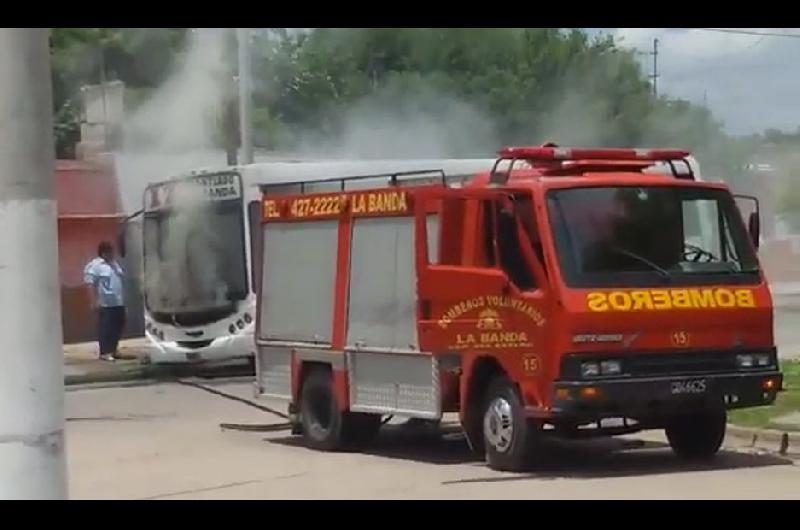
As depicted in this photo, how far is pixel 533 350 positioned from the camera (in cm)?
1101

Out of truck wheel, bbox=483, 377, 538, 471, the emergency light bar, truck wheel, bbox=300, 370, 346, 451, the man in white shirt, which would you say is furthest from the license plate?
the man in white shirt

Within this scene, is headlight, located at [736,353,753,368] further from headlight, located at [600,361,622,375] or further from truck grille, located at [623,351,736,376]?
headlight, located at [600,361,622,375]

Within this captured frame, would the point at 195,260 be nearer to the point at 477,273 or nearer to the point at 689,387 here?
the point at 477,273

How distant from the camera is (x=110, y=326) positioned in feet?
76.9

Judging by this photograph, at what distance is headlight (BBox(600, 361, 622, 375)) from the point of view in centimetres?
1087

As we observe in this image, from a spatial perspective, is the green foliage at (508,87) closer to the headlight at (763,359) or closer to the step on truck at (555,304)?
the step on truck at (555,304)

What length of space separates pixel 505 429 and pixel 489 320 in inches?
31.2

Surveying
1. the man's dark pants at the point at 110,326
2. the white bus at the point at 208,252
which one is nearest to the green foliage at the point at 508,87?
the white bus at the point at 208,252

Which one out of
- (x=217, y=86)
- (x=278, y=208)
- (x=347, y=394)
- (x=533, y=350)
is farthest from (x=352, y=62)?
(x=533, y=350)

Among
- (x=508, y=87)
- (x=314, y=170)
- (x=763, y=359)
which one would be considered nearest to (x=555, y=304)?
(x=763, y=359)

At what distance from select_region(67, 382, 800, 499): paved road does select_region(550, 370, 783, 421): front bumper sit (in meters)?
0.47

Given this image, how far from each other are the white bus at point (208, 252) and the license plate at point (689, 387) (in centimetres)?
877
